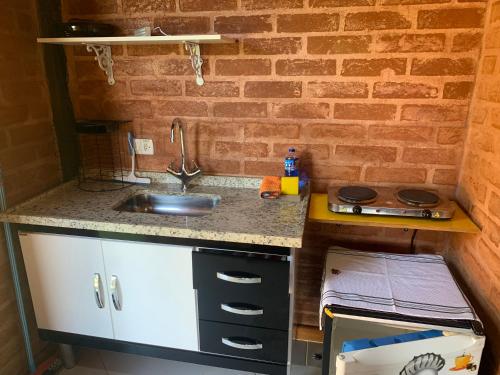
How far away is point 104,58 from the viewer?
183cm

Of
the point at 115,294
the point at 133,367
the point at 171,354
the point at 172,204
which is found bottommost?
the point at 133,367

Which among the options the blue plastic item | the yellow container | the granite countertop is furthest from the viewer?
the yellow container

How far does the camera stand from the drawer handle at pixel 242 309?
148cm

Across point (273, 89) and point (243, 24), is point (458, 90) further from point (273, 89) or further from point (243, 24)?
point (243, 24)

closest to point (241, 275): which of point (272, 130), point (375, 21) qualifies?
point (272, 130)

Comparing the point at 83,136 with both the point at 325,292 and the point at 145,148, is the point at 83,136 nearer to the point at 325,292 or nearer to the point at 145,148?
the point at 145,148

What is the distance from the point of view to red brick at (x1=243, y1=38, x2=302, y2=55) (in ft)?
5.47

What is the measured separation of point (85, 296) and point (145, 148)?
2.47 ft

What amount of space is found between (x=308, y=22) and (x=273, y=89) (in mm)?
313

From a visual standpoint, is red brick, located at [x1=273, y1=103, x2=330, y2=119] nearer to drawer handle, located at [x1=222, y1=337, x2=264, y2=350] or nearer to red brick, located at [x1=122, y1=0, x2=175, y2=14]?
red brick, located at [x1=122, y1=0, x2=175, y2=14]

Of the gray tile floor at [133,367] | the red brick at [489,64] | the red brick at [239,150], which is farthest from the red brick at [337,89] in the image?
the gray tile floor at [133,367]

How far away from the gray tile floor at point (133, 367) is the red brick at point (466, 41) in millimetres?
1593

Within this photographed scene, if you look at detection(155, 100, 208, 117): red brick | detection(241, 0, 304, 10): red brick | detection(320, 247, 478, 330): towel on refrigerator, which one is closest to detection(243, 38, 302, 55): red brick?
detection(241, 0, 304, 10): red brick

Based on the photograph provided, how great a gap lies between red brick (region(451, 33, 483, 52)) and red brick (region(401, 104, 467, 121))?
23 cm
